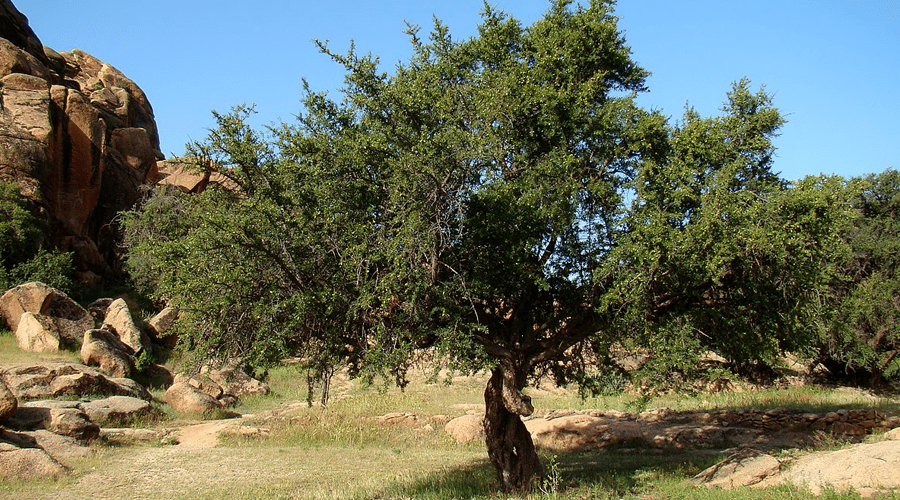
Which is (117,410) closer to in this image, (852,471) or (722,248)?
(722,248)

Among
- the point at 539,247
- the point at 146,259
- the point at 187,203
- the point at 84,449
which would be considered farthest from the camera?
the point at 146,259

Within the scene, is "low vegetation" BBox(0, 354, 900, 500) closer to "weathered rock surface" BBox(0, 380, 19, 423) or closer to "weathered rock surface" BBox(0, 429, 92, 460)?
"weathered rock surface" BBox(0, 429, 92, 460)

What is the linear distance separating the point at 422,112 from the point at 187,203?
15.2 feet

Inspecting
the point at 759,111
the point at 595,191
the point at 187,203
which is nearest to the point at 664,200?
the point at 595,191

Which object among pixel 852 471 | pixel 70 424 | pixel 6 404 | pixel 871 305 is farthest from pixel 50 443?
pixel 871 305

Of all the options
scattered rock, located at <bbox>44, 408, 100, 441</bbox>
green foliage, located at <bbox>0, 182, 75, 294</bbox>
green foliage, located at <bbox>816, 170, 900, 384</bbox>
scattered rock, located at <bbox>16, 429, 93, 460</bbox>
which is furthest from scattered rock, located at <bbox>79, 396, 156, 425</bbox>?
green foliage, located at <bbox>816, 170, 900, 384</bbox>

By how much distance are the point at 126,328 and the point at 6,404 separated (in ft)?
51.5

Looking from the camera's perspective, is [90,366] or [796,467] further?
[90,366]

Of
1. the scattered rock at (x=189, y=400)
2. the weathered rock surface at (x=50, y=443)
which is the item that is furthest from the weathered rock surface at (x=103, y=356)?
the weathered rock surface at (x=50, y=443)

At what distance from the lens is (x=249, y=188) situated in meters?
11.0

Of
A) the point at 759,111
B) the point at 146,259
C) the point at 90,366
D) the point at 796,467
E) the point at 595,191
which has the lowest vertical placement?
the point at 796,467

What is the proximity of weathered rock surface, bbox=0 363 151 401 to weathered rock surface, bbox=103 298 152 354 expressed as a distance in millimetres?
6297

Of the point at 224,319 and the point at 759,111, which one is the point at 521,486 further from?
the point at 759,111

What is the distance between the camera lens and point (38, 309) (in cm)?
2747
